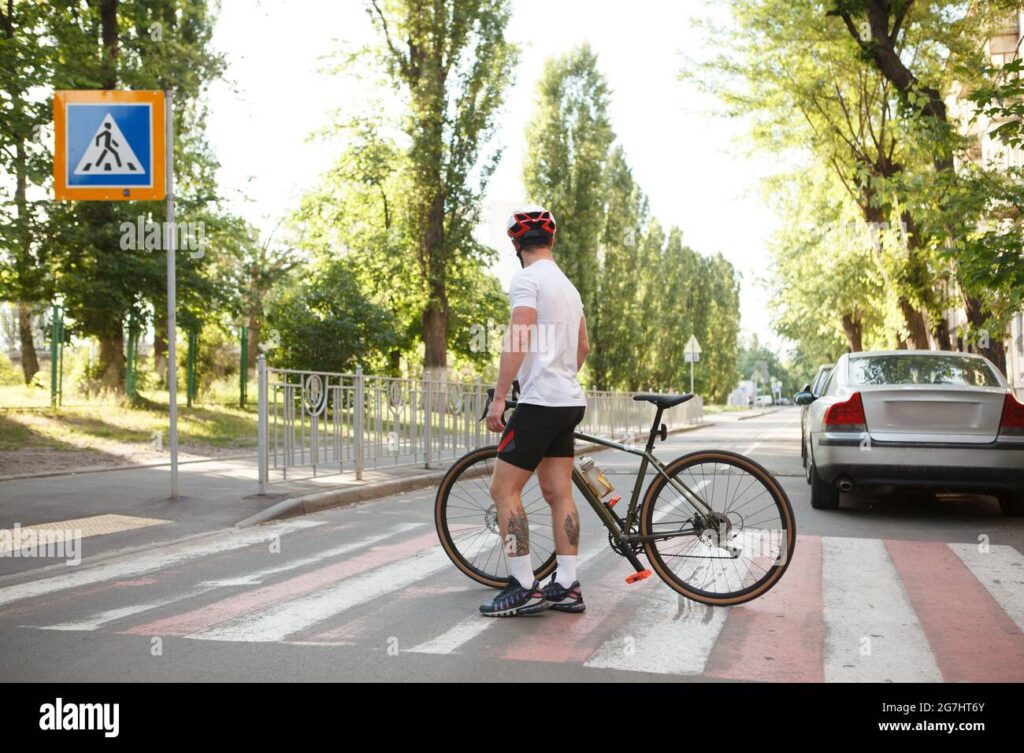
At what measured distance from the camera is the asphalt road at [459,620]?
4.21 meters

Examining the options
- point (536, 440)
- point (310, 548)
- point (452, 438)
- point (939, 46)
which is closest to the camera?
point (536, 440)

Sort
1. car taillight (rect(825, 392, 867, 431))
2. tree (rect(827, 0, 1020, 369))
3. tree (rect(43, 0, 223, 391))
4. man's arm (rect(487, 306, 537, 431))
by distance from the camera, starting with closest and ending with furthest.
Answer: man's arm (rect(487, 306, 537, 431))
car taillight (rect(825, 392, 867, 431))
tree (rect(827, 0, 1020, 369))
tree (rect(43, 0, 223, 391))

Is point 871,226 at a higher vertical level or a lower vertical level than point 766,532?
higher

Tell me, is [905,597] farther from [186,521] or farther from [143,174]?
[143,174]

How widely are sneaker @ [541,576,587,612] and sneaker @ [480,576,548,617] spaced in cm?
4

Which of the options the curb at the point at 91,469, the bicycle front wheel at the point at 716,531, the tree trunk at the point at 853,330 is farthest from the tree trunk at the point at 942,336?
the tree trunk at the point at 853,330

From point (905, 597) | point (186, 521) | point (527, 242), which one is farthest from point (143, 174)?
point (905, 597)

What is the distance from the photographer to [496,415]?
5.00m

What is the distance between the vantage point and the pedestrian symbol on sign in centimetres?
916

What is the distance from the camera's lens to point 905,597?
18.9ft

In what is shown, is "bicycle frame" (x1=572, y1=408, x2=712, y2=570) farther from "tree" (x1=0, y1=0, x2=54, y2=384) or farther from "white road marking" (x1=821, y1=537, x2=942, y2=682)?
"tree" (x1=0, y1=0, x2=54, y2=384)

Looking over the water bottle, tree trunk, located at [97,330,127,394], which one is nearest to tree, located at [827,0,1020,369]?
the water bottle
